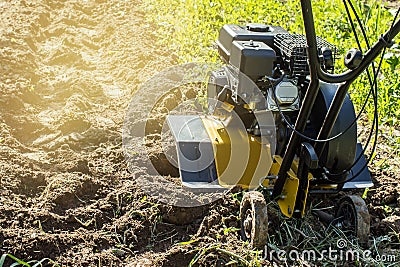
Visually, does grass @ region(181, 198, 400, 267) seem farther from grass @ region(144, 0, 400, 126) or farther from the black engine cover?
grass @ region(144, 0, 400, 126)

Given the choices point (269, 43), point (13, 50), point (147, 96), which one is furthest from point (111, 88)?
point (269, 43)

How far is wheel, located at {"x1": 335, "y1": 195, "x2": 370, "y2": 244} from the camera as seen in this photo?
10.6 ft

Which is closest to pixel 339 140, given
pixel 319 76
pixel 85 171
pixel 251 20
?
pixel 319 76

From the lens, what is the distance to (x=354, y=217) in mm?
3285

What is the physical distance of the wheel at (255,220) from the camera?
3.10 m

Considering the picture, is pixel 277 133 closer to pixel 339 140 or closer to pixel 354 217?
pixel 339 140

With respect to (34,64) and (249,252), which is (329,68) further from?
(34,64)

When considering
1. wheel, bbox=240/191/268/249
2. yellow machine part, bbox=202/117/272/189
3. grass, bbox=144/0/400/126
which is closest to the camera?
wheel, bbox=240/191/268/249

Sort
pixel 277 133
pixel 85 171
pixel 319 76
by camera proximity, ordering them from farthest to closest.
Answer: pixel 85 171 → pixel 277 133 → pixel 319 76

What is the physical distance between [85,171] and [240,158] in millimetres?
935

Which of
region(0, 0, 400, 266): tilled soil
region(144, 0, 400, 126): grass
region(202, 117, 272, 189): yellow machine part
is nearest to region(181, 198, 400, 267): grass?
region(0, 0, 400, 266): tilled soil

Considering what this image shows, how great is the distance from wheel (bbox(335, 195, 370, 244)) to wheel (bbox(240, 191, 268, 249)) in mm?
478

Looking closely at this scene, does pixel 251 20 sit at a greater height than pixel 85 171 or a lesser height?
greater

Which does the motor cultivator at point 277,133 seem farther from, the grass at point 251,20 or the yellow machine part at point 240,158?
the grass at point 251,20
